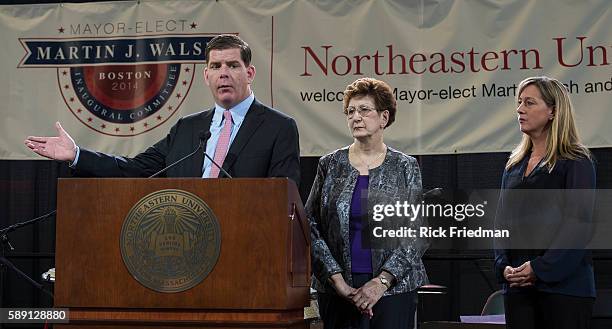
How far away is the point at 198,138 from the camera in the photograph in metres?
2.70

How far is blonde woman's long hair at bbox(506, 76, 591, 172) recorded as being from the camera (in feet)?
9.19

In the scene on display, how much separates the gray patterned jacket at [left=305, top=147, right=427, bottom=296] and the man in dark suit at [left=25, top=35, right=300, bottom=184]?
185 mm

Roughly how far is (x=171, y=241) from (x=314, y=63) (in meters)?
3.44

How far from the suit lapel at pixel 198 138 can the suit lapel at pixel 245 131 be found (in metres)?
0.09

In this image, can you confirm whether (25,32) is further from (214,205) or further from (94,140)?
(214,205)

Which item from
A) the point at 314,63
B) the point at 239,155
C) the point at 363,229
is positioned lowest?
the point at 363,229

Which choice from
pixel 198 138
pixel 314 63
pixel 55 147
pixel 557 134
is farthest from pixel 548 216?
A: pixel 314 63

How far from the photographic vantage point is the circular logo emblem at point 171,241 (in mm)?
2113

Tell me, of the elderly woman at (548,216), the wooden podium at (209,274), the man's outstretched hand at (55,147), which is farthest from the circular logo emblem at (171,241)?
the elderly woman at (548,216)

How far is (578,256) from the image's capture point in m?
2.70

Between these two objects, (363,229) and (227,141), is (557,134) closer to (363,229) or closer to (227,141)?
(363,229)

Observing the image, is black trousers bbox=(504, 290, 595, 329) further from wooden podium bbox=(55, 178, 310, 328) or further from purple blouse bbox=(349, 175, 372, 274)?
wooden podium bbox=(55, 178, 310, 328)

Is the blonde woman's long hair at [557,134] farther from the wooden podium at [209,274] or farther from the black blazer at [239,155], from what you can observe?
the wooden podium at [209,274]

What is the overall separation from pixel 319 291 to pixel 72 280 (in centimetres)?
84
